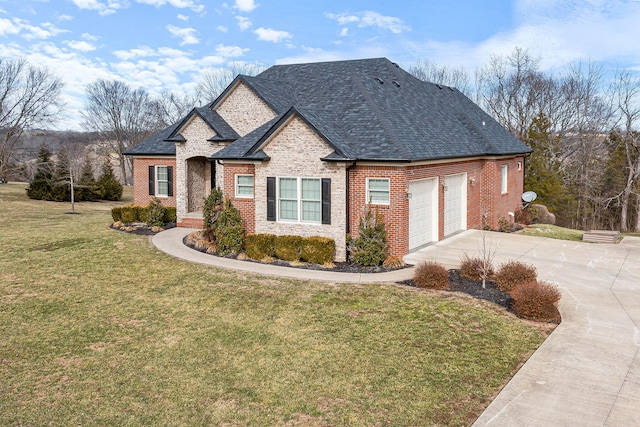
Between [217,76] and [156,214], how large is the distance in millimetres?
43116

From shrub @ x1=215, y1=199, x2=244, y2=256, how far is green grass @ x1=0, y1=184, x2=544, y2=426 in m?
2.17

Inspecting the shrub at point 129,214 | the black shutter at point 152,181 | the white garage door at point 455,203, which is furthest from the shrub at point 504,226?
the shrub at point 129,214

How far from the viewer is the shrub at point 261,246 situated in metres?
16.8

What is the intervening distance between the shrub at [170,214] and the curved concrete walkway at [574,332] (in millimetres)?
4564

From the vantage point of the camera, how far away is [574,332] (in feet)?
33.2

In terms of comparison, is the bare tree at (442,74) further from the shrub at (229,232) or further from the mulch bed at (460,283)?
the mulch bed at (460,283)

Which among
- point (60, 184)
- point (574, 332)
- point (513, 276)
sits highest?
point (60, 184)

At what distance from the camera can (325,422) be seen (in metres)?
7.01

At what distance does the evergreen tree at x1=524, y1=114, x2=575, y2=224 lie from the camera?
35250 millimetres

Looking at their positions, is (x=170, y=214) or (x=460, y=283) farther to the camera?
(x=170, y=214)

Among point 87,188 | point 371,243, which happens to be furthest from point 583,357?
point 87,188

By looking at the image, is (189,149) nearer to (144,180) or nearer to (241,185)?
(144,180)

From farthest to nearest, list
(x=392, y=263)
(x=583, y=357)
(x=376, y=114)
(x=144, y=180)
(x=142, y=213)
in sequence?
(x=144, y=180) < (x=142, y=213) < (x=376, y=114) < (x=392, y=263) < (x=583, y=357)

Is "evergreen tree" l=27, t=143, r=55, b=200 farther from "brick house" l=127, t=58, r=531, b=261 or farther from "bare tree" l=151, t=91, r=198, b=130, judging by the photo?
"bare tree" l=151, t=91, r=198, b=130
